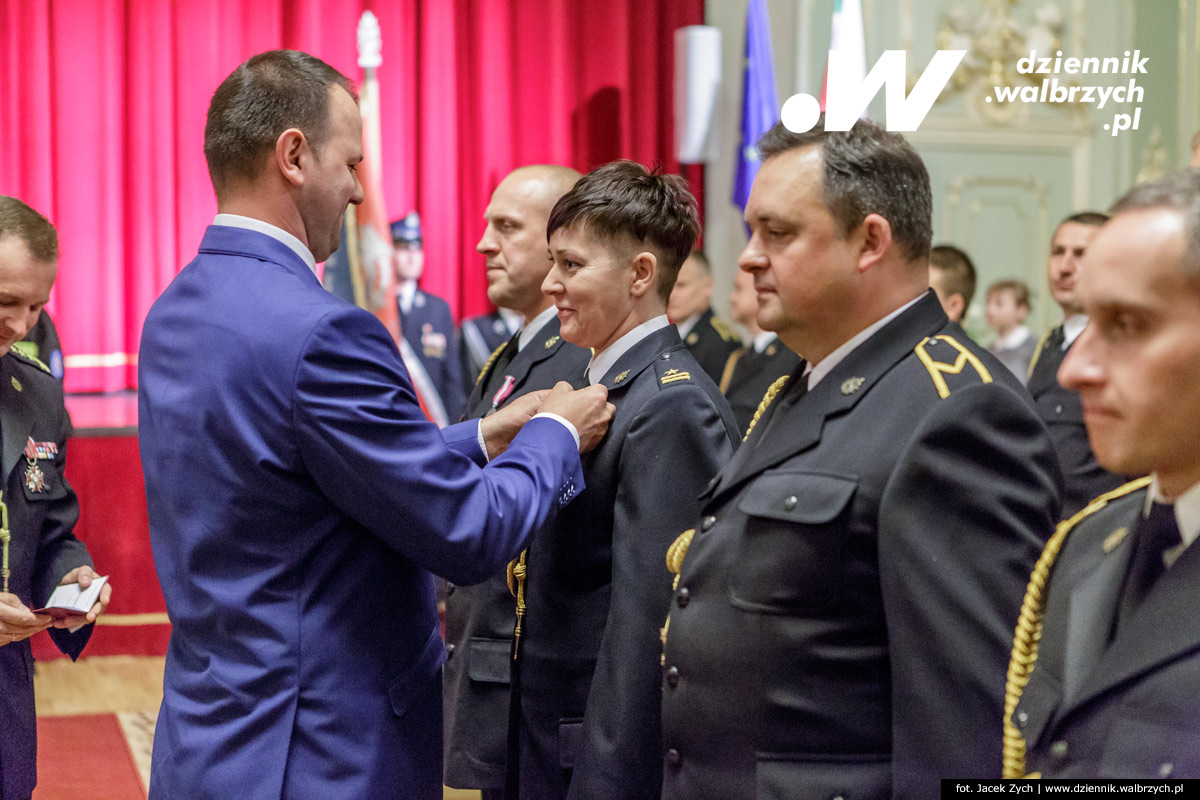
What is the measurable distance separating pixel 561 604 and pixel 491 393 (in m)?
0.67

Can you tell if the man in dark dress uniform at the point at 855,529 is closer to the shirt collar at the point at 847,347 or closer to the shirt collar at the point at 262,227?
the shirt collar at the point at 847,347

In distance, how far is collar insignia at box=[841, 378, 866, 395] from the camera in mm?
1336

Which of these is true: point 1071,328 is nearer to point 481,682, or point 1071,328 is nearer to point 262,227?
point 481,682

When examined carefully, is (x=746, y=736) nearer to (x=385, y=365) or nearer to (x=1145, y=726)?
(x=1145, y=726)

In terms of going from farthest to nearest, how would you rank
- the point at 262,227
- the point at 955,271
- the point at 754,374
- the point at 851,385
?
the point at 754,374, the point at 955,271, the point at 262,227, the point at 851,385

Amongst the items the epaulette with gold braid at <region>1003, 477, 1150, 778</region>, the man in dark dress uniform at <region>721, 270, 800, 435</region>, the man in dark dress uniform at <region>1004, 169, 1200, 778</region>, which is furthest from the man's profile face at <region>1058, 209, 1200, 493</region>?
the man in dark dress uniform at <region>721, 270, 800, 435</region>

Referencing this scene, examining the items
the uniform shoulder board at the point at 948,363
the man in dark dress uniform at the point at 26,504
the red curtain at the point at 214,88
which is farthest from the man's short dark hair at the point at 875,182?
the red curtain at the point at 214,88

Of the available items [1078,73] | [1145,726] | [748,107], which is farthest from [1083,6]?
[1145,726]

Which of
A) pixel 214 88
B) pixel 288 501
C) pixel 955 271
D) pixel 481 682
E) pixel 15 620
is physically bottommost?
pixel 481 682

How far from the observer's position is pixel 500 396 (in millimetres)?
2256

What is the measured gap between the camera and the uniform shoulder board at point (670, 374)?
1.77 m

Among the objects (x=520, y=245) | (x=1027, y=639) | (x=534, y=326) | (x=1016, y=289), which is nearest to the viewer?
(x=1027, y=639)

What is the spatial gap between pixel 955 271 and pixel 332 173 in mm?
3177
